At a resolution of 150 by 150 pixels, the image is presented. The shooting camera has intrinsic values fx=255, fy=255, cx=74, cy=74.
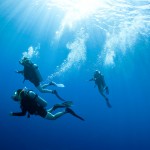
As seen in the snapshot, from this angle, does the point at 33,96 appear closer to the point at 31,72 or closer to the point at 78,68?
the point at 31,72

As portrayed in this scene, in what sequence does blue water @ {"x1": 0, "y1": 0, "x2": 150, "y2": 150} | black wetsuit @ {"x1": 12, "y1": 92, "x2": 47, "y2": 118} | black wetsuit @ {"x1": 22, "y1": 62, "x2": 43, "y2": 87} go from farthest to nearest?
1. blue water @ {"x1": 0, "y1": 0, "x2": 150, "y2": 150}
2. black wetsuit @ {"x1": 22, "y1": 62, "x2": 43, "y2": 87}
3. black wetsuit @ {"x1": 12, "y1": 92, "x2": 47, "y2": 118}

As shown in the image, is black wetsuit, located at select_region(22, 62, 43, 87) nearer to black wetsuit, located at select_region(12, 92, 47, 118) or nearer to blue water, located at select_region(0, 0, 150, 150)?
black wetsuit, located at select_region(12, 92, 47, 118)

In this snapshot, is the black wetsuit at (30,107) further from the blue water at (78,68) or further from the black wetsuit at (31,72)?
the blue water at (78,68)

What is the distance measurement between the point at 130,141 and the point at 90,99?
11.9 meters

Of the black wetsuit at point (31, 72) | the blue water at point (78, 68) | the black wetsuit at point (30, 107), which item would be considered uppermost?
the blue water at point (78, 68)

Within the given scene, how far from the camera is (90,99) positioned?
181 ft

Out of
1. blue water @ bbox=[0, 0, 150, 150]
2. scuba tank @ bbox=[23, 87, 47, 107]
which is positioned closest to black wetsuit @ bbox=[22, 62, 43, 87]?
scuba tank @ bbox=[23, 87, 47, 107]

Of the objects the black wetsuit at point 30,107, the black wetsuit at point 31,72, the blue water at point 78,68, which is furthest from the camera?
the blue water at point 78,68

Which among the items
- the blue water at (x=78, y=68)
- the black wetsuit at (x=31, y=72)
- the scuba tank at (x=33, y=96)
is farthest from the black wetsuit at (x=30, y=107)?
the blue water at (x=78, y=68)

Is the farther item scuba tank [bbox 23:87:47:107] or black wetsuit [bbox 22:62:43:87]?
black wetsuit [bbox 22:62:43:87]

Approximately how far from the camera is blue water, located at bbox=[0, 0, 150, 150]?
1278 inches

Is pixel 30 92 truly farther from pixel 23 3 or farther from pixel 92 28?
pixel 92 28

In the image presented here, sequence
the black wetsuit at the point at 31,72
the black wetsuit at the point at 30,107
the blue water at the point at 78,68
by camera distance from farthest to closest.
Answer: the blue water at the point at 78,68 < the black wetsuit at the point at 31,72 < the black wetsuit at the point at 30,107

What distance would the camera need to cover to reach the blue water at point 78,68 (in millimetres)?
32469
